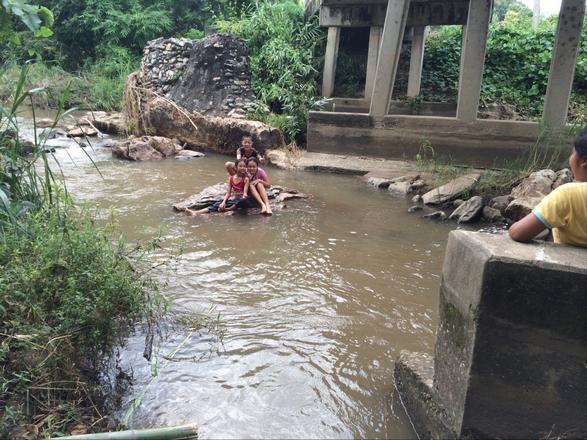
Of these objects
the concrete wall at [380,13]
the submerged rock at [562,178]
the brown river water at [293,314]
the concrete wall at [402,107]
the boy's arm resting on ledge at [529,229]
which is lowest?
the brown river water at [293,314]

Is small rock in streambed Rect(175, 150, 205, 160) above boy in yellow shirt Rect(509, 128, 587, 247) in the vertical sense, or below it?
below

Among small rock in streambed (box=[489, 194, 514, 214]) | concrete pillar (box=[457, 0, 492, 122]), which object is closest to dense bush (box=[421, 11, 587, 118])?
concrete pillar (box=[457, 0, 492, 122])

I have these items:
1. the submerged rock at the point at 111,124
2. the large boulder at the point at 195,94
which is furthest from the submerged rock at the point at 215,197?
the submerged rock at the point at 111,124

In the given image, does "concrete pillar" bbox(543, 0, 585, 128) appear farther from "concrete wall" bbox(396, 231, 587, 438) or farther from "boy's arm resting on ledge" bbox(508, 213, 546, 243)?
"concrete wall" bbox(396, 231, 587, 438)

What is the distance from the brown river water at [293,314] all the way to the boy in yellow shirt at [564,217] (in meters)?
1.30

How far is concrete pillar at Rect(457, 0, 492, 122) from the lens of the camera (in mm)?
9258

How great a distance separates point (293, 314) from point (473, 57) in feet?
24.0

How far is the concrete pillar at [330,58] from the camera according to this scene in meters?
14.4

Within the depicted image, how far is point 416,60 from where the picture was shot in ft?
47.0

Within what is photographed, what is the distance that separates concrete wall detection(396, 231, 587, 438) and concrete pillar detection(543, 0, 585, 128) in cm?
766

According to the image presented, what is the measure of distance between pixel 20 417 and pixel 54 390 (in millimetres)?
230

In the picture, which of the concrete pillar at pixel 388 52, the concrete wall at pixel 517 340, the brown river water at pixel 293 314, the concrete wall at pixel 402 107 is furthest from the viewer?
the concrete wall at pixel 402 107

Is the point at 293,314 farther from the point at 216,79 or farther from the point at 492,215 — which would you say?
the point at 216,79

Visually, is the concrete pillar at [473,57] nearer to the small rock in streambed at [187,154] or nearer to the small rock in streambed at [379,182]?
the small rock in streambed at [379,182]
